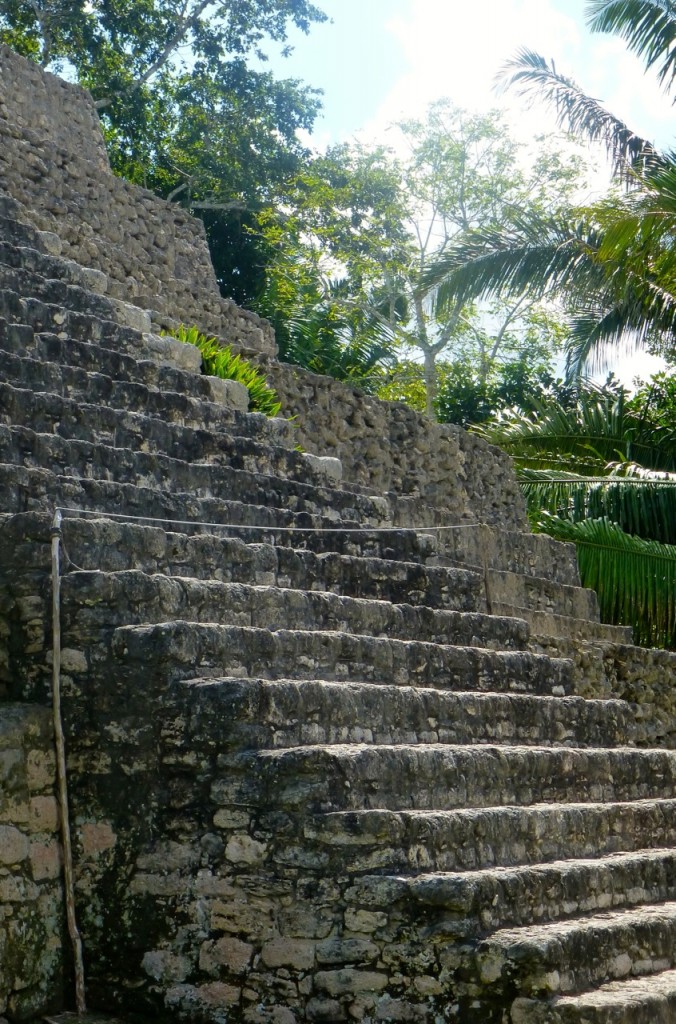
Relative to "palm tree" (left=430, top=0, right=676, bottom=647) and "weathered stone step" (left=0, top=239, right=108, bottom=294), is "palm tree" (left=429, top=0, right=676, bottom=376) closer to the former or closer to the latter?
"palm tree" (left=430, top=0, right=676, bottom=647)

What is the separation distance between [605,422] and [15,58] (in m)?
7.42

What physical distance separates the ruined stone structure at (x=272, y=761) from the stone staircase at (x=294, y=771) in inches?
0.4

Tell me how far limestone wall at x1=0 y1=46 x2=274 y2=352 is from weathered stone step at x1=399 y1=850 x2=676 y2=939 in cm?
572

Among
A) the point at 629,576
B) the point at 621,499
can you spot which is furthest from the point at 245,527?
the point at 621,499

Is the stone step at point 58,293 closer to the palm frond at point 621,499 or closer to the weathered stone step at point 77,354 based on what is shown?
the weathered stone step at point 77,354

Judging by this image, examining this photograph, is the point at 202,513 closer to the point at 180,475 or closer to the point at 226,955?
the point at 180,475

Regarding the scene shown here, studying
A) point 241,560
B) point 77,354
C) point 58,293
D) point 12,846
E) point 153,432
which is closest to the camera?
point 12,846

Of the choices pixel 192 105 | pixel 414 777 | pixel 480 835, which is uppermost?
pixel 192 105

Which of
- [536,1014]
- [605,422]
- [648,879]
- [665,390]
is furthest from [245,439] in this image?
[665,390]

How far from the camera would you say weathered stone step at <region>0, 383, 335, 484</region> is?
20.3 ft

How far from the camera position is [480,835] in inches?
186

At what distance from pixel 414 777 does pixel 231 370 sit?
533 cm

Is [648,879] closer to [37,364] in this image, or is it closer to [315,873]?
[315,873]

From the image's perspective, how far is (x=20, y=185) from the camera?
395 inches
